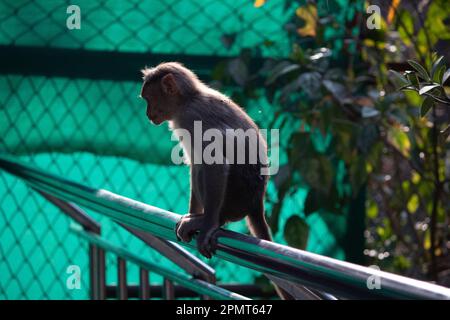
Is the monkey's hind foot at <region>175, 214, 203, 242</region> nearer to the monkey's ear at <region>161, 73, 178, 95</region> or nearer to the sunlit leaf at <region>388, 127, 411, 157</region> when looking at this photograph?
the monkey's ear at <region>161, 73, 178, 95</region>

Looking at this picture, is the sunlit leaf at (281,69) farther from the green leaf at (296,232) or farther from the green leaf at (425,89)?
the green leaf at (425,89)

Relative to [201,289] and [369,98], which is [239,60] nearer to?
[369,98]

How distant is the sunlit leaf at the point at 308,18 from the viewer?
3.60m

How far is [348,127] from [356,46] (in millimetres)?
439

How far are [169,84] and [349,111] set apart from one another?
1.10 metres

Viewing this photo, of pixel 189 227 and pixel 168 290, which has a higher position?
pixel 189 227

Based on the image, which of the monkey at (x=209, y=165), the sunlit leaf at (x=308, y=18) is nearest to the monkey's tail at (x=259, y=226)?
the monkey at (x=209, y=165)

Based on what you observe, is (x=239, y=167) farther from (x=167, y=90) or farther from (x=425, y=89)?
(x=425, y=89)

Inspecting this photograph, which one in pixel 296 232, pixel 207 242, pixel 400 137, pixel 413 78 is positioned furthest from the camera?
pixel 400 137

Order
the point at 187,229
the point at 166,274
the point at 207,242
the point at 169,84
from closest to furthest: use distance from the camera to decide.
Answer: the point at 207,242, the point at 187,229, the point at 166,274, the point at 169,84

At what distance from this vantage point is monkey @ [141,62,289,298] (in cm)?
240

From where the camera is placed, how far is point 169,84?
303 centimetres

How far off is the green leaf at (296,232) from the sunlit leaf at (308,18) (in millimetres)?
901

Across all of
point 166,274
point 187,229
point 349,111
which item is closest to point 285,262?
point 187,229
